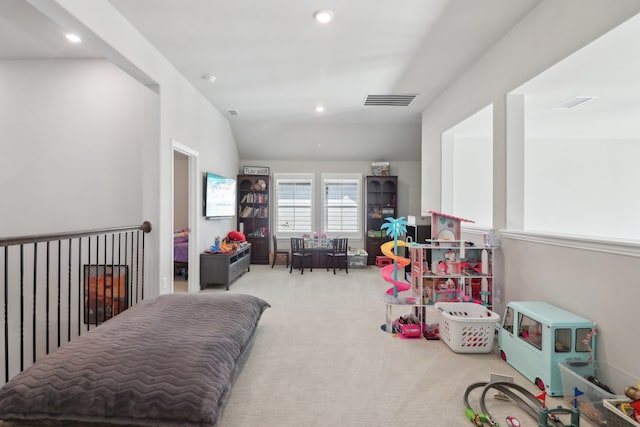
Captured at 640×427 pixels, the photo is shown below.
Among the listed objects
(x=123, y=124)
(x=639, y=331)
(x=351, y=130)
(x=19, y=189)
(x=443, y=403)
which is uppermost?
(x=351, y=130)

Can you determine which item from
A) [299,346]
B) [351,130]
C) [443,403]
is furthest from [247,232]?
[443,403]

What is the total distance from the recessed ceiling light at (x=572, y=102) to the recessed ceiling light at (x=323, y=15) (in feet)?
8.77

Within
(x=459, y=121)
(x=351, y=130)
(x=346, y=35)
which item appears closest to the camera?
(x=346, y=35)

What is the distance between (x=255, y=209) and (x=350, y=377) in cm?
512

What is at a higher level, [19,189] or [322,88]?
[322,88]

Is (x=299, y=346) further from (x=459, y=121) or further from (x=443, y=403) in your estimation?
(x=459, y=121)

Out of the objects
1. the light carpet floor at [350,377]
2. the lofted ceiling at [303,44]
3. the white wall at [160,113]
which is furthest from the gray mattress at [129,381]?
the lofted ceiling at [303,44]

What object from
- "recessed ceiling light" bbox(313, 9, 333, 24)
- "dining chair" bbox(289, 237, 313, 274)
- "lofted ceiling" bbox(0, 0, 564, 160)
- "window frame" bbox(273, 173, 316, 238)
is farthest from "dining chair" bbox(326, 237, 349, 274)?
"recessed ceiling light" bbox(313, 9, 333, 24)

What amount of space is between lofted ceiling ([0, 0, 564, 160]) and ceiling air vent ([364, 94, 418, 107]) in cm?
11

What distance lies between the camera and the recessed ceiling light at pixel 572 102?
11.3ft

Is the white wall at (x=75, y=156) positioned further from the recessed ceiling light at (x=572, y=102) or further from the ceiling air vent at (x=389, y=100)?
the recessed ceiling light at (x=572, y=102)

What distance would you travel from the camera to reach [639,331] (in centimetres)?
184

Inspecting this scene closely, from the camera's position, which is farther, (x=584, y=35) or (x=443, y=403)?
(x=584, y=35)

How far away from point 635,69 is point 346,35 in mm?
2496
